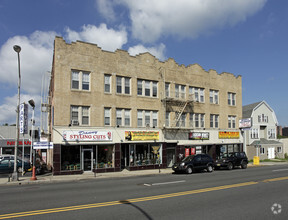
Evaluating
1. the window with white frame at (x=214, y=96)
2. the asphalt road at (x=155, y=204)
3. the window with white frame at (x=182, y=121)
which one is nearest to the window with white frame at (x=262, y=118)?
the window with white frame at (x=214, y=96)

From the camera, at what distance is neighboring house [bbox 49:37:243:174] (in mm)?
21109

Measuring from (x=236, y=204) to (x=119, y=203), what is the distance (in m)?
4.29

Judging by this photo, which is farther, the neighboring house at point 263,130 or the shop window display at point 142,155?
the neighboring house at point 263,130

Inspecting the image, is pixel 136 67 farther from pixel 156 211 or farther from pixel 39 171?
pixel 156 211

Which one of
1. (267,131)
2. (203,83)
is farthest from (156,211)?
(267,131)

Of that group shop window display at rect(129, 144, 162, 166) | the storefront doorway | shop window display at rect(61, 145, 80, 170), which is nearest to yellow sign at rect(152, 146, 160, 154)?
shop window display at rect(129, 144, 162, 166)

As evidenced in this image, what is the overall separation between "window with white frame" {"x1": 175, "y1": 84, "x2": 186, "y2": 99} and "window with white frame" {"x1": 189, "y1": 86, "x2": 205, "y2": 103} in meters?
0.94

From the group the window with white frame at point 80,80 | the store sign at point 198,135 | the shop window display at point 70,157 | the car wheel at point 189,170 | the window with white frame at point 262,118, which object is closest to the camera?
the car wheel at point 189,170

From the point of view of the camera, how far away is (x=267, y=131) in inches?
1781

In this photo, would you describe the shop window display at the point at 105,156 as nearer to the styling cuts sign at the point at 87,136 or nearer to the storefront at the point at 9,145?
the styling cuts sign at the point at 87,136

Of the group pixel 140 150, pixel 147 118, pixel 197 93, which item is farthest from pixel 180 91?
pixel 140 150

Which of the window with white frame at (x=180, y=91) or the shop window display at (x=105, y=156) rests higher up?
the window with white frame at (x=180, y=91)

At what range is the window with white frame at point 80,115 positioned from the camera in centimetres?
2152

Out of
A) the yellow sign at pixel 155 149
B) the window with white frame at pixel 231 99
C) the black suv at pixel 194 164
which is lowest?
the black suv at pixel 194 164
